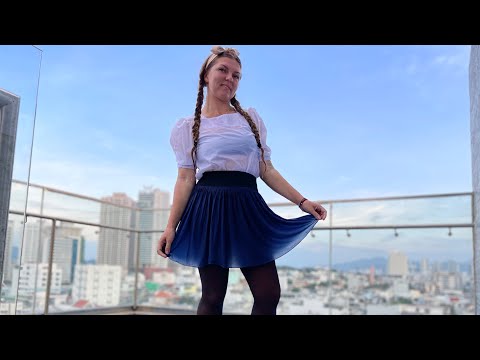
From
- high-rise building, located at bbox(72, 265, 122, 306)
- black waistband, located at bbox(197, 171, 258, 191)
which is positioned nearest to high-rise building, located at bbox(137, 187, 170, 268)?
high-rise building, located at bbox(72, 265, 122, 306)

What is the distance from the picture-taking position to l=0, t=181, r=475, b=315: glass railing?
420 cm

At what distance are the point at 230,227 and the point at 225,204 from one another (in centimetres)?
8

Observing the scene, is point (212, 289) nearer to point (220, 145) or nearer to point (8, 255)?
point (220, 145)

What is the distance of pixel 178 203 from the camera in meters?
1.82

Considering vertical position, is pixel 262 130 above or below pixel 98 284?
above

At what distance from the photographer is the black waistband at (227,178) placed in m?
1.79

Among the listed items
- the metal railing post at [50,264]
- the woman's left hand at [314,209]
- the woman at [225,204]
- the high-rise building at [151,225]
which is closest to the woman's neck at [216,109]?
the woman at [225,204]

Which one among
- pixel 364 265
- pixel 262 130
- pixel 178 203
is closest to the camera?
pixel 178 203

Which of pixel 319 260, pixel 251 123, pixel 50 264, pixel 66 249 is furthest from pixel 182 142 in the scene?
pixel 66 249

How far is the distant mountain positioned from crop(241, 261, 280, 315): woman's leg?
295 cm
